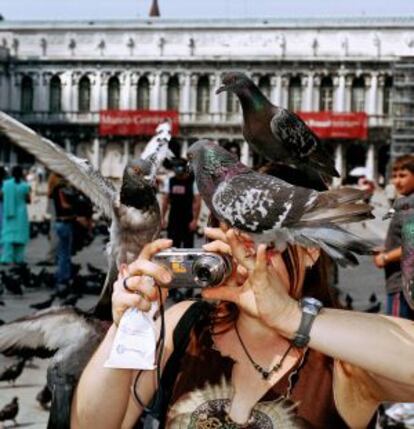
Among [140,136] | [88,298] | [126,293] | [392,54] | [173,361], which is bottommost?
[88,298]

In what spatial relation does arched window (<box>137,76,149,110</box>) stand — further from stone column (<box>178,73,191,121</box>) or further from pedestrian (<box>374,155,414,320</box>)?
pedestrian (<box>374,155,414,320</box>)

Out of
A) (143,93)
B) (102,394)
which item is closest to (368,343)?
(102,394)

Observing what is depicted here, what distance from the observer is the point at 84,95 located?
5053 centimetres

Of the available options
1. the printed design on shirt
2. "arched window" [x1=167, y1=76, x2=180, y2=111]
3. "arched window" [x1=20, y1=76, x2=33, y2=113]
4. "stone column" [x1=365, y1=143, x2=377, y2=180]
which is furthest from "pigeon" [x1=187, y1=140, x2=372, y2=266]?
"arched window" [x1=20, y1=76, x2=33, y2=113]

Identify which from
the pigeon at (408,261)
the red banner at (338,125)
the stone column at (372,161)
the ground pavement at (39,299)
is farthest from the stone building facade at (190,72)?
the pigeon at (408,261)

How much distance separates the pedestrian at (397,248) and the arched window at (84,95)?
45.9 metres

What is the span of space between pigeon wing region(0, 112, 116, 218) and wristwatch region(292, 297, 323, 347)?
4.69ft

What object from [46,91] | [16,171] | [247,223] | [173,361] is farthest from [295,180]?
[46,91]

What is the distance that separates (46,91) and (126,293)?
49.6m

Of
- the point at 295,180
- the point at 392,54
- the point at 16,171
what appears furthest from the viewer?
the point at 392,54

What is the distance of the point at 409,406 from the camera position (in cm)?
172

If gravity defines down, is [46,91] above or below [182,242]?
above

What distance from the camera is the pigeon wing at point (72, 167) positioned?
9.98 feet

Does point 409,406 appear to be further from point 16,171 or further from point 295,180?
point 16,171
